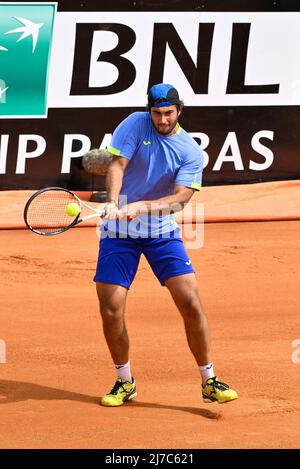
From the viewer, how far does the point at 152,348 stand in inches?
334

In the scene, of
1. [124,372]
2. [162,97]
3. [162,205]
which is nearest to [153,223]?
[162,205]

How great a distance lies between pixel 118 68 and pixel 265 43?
5.82ft

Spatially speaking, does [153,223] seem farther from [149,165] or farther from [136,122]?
[136,122]

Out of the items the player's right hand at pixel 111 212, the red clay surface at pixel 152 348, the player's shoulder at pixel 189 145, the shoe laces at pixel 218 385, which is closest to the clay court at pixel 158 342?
the red clay surface at pixel 152 348

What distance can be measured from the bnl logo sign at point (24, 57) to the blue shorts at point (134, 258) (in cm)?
631

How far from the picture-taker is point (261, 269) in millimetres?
11094

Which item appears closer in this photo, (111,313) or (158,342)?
(111,313)

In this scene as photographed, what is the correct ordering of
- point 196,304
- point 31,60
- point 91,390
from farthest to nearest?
point 31,60, point 91,390, point 196,304

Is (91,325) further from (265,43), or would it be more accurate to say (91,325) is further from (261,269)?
(265,43)

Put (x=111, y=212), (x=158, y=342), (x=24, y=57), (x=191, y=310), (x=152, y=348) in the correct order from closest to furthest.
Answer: (x=111, y=212)
(x=191, y=310)
(x=152, y=348)
(x=158, y=342)
(x=24, y=57)

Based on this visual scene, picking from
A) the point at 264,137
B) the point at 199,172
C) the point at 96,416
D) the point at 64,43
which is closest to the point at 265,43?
the point at 264,137

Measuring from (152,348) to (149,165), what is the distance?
2.00 metres

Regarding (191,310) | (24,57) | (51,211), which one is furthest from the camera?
(24,57)

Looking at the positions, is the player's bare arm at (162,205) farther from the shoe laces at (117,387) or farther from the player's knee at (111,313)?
the shoe laces at (117,387)
